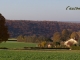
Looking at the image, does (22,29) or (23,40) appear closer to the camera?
(23,40)

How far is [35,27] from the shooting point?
175625 mm

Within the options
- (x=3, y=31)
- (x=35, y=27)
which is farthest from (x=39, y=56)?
(x=35, y=27)

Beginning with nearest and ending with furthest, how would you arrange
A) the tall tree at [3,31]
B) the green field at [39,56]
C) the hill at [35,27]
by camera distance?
1. the green field at [39,56]
2. the tall tree at [3,31]
3. the hill at [35,27]

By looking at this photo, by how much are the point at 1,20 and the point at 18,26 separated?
4306 inches

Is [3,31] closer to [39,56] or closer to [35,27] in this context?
[39,56]

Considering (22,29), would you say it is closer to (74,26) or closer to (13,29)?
(13,29)

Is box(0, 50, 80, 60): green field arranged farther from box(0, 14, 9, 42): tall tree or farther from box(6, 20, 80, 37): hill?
box(6, 20, 80, 37): hill

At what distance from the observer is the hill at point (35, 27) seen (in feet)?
534

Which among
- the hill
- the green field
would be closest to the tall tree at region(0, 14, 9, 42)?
the green field

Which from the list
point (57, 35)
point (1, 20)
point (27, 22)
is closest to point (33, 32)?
point (27, 22)

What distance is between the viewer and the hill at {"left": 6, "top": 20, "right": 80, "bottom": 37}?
163 meters

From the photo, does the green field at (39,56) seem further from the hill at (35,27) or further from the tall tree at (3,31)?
the hill at (35,27)

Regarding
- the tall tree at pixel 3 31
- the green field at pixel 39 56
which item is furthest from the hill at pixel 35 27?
the green field at pixel 39 56

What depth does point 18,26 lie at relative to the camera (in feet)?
560
